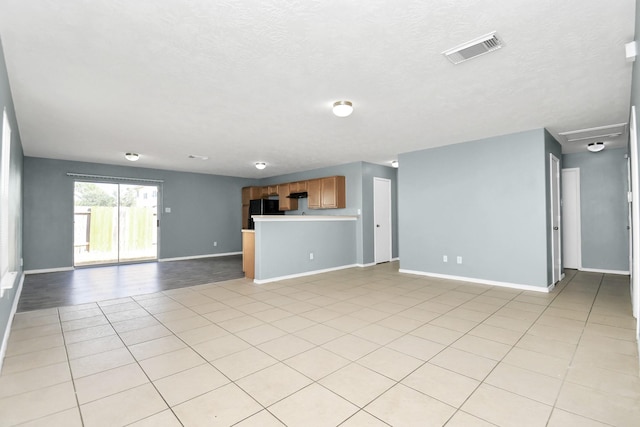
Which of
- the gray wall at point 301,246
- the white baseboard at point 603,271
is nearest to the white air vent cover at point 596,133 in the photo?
the white baseboard at point 603,271

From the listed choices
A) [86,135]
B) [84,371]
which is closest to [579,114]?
[84,371]

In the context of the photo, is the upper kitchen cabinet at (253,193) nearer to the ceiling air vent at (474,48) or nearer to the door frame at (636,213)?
the ceiling air vent at (474,48)

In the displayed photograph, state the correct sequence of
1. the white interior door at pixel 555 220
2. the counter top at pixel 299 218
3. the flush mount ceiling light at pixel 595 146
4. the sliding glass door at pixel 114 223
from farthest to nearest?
the sliding glass door at pixel 114 223
the flush mount ceiling light at pixel 595 146
the counter top at pixel 299 218
the white interior door at pixel 555 220

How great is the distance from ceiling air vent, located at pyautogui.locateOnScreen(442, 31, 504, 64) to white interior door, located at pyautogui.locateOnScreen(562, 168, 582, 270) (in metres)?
5.42

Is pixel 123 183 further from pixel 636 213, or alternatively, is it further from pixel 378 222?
pixel 636 213

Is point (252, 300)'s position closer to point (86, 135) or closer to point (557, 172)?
point (86, 135)

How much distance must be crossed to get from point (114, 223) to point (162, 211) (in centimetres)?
113

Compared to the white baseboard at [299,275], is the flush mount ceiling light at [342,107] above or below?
above

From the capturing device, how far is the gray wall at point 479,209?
458cm

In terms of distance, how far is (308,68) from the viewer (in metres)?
2.69

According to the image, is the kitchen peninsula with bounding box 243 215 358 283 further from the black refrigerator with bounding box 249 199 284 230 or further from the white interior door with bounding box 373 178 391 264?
the black refrigerator with bounding box 249 199 284 230

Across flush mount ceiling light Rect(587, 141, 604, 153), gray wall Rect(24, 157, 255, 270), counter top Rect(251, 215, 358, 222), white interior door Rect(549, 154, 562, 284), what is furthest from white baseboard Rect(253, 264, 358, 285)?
flush mount ceiling light Rect(587, 141, 604, 153)

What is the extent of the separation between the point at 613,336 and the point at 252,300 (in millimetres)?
3913

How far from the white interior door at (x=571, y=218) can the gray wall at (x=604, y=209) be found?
2.6 inches
